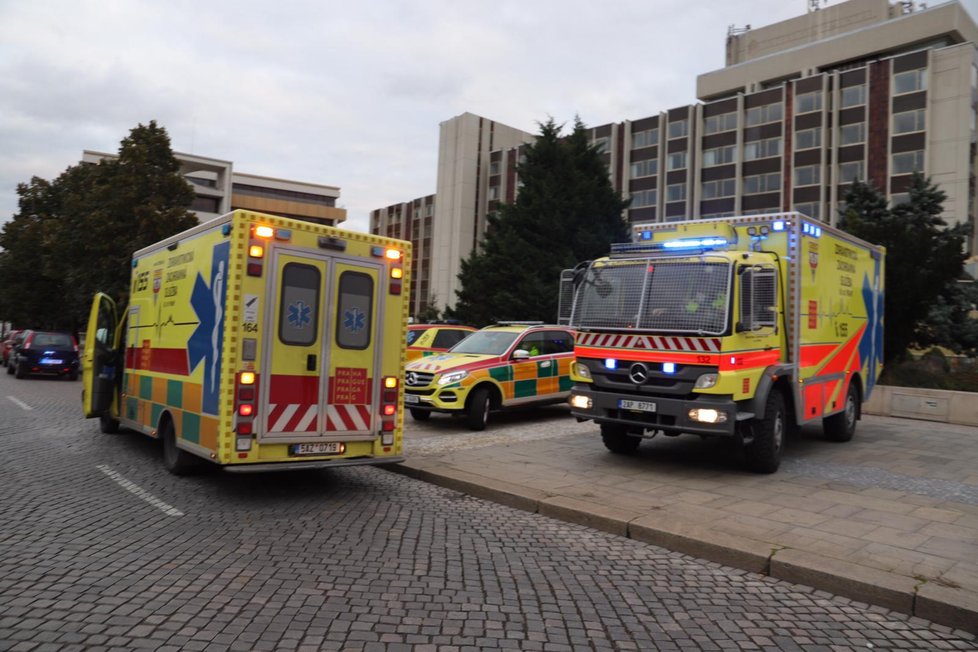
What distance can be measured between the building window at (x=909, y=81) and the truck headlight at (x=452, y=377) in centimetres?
4459

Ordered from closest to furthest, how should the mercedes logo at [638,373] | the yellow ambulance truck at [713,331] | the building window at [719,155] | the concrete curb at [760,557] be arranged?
1. the concrete curb at [760,557]
2. the yellow ambulance truck at [713,331]
3. the mercedes logo at [638,373]
4. the building window at [719,155]

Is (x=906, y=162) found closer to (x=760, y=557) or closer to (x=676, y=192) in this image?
(x=676, y=192)

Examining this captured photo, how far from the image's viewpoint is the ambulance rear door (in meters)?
6.92

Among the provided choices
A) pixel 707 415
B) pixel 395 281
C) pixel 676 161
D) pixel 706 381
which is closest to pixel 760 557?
pixel 707 415

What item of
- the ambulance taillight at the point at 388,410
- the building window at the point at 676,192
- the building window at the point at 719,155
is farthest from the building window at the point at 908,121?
the ambulance taillight at the point at 388,410

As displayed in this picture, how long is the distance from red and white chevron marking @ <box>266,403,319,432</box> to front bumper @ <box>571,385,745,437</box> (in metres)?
3.45

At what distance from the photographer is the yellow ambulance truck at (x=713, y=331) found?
809 centimetres

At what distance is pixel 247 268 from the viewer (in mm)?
6715

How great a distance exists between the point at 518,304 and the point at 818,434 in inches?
757

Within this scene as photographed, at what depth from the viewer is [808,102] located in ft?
160

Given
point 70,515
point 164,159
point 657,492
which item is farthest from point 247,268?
point 164,159

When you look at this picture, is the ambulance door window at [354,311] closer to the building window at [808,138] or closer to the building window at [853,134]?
the building window at [853,134]

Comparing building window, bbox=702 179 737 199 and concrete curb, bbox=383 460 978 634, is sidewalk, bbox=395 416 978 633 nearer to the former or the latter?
concrete curb, bbox=383 460 978 634

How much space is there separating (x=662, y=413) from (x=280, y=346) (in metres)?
4.33
